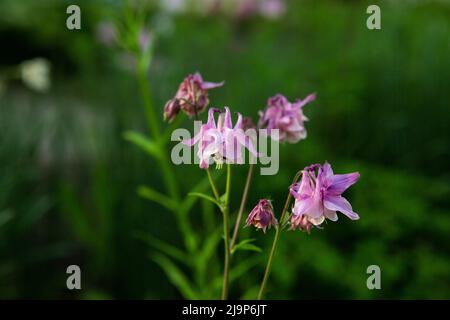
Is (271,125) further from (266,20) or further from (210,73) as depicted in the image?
(266,20)

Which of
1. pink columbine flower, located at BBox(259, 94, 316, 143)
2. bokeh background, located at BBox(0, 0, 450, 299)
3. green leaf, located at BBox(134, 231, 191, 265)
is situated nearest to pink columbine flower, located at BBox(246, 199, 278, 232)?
pink columbine flower, located at BBox(259, 94, 316, 143)

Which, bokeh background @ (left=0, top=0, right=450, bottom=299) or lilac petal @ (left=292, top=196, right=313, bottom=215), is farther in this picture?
bokeh background @ (left=0, top=0, right=450, bottom=299)

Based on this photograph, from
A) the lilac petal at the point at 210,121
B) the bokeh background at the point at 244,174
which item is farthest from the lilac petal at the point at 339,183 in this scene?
the bokeh background at the point at 244,174

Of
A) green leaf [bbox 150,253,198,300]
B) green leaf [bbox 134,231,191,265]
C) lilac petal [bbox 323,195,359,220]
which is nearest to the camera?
lilac petal [bbox 323,195,359,220]

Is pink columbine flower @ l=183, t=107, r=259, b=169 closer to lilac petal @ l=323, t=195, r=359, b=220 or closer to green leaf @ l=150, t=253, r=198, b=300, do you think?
lilac petal @ l=323, t=195, r=359, b=220

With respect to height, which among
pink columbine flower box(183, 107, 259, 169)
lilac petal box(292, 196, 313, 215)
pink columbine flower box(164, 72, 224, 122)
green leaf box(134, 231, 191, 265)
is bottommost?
green leaf box(134, 231, 191, 265)

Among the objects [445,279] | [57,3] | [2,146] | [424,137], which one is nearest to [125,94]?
[2,146]
